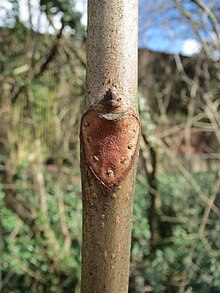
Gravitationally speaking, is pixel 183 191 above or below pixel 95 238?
below

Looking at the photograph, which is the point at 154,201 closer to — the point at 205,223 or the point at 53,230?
the point at 205,223

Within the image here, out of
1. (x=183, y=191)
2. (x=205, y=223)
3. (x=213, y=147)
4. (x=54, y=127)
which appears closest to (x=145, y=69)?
(x=213, y=147)

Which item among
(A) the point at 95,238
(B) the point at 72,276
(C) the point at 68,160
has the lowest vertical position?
(B) the point at 72,276

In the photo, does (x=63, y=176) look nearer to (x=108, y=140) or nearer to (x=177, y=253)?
(x=177, y=253)

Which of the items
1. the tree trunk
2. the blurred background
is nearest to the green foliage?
the blurred background

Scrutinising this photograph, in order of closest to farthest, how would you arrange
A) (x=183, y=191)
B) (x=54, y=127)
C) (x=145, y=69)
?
(x=54, y=127) < (x=183, y=191) < (x=145, y=69)

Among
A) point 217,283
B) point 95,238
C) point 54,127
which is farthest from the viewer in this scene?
point 54,127

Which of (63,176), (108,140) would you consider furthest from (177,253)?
(108,140)
